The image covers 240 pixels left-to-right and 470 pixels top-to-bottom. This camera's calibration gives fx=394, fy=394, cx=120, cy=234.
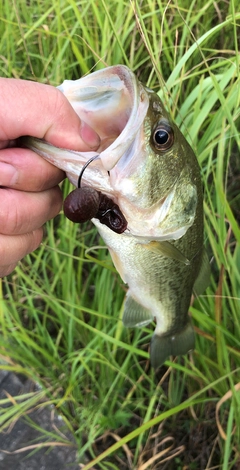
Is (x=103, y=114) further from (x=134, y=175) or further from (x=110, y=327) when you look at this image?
(x=110, y=327)

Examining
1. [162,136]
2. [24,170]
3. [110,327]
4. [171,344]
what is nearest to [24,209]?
[24,170]

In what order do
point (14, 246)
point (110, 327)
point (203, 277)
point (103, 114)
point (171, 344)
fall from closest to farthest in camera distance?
point (103, 114)
point (14, 246)
point (203, 277)
point (171, 344)
point (110, 327)

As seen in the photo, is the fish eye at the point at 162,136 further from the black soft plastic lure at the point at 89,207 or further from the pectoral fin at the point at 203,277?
the pectoral fin at the point at 203,277

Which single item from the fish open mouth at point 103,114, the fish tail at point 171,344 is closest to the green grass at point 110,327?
the fish tail at point 171,344

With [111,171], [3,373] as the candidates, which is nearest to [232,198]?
[111,171]

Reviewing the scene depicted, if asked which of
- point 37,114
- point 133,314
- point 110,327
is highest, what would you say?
point 37,114

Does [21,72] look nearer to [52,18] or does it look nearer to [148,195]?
[52,18]

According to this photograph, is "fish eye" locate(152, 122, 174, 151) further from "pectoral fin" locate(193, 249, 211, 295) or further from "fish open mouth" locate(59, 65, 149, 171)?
"pectoral fin" locate(193, 249, 211, 295)

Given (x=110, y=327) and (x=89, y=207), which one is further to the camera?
(x=110, y=327)
